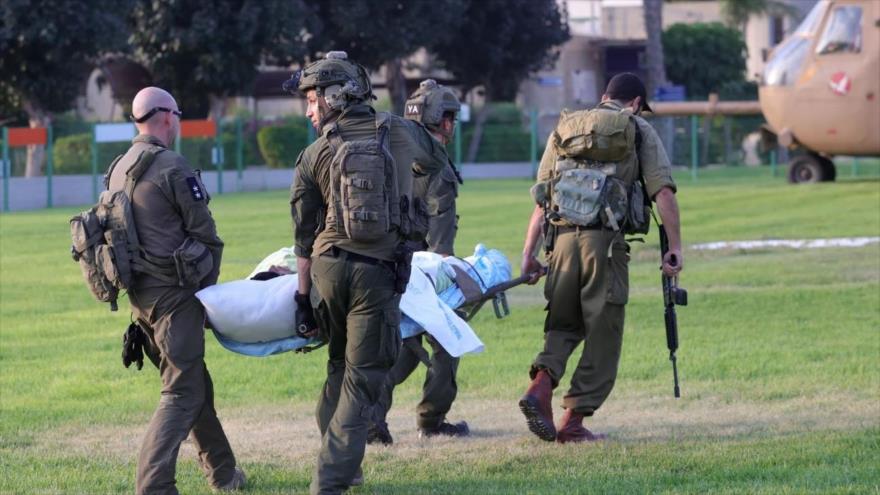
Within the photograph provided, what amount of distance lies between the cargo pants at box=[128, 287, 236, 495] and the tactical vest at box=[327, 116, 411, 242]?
82cm

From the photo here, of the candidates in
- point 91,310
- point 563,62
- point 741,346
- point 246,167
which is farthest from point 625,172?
point 563,62

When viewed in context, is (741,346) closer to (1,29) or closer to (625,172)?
(625,172)

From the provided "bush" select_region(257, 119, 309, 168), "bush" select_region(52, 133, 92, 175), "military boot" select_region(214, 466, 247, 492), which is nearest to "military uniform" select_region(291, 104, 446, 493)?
"military boot" select_region(214, 466, 247, 492)

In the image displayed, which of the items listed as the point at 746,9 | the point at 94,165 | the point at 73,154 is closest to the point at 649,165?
the point at 94,165

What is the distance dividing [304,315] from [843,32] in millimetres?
23123

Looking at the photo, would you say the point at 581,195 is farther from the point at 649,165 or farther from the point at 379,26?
the point at 379,26

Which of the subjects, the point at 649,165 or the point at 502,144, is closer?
the point at 649,165

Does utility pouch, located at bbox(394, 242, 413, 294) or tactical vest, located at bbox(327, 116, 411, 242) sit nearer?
tactical vest, located at bbox(327, 116, 411, 242)

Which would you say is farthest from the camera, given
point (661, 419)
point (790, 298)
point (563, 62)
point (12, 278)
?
point (563, 62)

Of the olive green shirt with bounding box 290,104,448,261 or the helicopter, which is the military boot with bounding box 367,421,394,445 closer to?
the olive green shirt with bounding box 290,104,448,261

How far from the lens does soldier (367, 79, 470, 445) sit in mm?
8648

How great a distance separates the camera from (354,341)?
6.95 metres

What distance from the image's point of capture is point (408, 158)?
23.5 ft

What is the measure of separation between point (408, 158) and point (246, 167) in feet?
121
